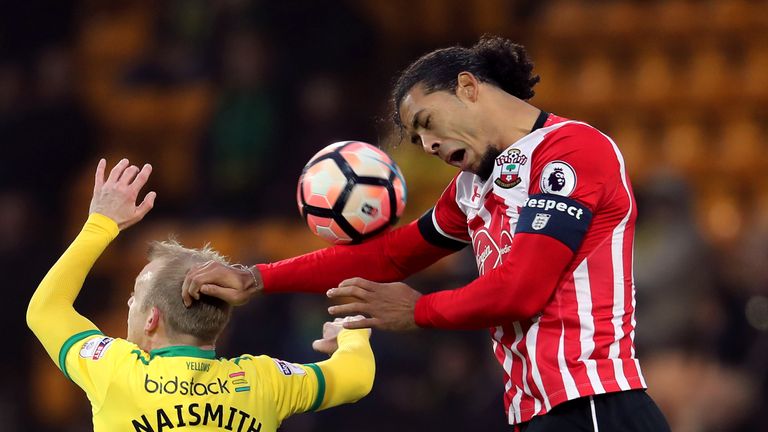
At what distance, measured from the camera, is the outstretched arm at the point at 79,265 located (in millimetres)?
2998

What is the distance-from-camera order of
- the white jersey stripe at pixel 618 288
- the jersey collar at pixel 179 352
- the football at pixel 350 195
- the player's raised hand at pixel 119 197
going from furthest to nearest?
the football at pixel 350 195 → the player's raised hand at pixel 119 197 → the jersey collar at pixel 179 352 → the white jersey stripe at pixel 618 288

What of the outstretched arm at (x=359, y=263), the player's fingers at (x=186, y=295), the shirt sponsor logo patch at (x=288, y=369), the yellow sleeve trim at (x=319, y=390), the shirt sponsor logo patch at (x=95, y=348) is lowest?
the yellow sleeve trim at (x=319, y=390)

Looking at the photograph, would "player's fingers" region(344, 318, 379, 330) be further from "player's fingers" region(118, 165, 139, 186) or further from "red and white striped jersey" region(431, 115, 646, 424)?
"player's fingers" region(118, 165, 139, 186)

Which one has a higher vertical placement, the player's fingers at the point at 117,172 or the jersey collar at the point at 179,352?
the player's fingers at the point at 117,172

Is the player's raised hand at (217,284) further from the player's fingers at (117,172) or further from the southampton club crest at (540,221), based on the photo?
the southampton club crest at (540,221)

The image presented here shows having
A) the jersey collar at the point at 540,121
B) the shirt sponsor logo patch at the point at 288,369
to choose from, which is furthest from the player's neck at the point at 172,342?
the jersey collar at the point at 540,121

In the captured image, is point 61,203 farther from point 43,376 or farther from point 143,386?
point 143,386

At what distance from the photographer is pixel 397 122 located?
328cm

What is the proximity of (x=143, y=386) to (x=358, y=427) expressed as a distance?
3.27 m

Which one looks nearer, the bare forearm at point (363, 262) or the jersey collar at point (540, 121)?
the jersey collar at point (540, 121)

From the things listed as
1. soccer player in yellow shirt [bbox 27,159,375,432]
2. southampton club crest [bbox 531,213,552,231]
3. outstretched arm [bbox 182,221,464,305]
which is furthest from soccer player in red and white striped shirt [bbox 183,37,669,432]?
outstretched arm [bbox 182,221,464,305]

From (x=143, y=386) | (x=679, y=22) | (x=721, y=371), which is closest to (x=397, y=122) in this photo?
(x=143, y=386)

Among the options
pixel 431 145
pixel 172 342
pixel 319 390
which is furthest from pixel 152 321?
pixel 431 145

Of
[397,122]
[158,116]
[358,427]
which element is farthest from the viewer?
[158,116]
